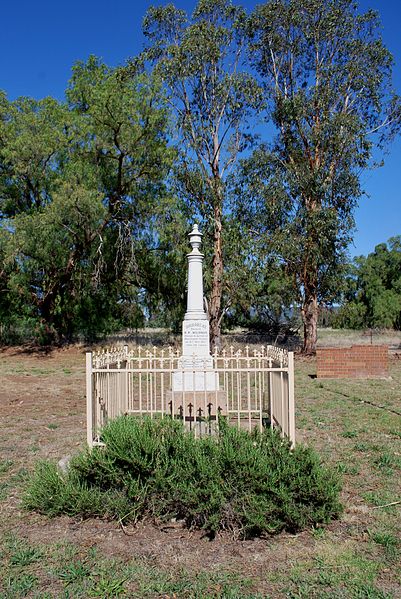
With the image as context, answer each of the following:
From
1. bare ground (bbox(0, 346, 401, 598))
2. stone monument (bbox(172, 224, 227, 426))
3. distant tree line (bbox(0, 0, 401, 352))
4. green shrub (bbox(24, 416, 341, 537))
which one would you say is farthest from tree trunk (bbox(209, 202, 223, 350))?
green shrub (bbox(24, 416, 341, 537))

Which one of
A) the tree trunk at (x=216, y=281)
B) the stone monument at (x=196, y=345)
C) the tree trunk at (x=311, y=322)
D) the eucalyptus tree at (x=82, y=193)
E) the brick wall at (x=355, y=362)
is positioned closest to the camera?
the stone monument at (x=196, y=345)

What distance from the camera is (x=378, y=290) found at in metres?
42.0

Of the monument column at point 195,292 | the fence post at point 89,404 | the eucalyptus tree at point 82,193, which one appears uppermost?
the eucalyptus tree at point 82,193

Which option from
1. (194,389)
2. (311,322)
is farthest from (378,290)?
(194,389)

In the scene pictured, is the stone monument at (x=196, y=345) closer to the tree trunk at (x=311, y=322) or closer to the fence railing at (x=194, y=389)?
the fence railing at (x=194, y=389)

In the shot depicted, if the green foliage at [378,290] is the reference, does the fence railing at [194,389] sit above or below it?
below

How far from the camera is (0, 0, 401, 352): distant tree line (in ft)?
68.5

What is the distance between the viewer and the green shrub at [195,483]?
3.97 meters

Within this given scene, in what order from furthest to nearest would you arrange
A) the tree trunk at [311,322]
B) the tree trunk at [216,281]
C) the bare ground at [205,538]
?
1. the tree trunk at [311,322]
2. the tree trunk at [216,281]
3. the bare ground at [205,538]

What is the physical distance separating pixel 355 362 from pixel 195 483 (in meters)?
11.9

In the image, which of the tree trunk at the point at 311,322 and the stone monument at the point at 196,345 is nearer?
the stone monument at the point at 196,345

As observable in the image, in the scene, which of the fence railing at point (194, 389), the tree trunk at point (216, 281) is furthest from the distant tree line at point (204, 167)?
the fence railing at point (194, 389)

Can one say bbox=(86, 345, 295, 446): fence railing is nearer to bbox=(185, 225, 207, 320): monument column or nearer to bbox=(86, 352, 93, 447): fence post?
bbox=(86, 352, 93, 447): fence post

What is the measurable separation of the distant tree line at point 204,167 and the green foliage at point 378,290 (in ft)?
61.5
